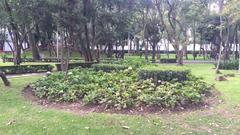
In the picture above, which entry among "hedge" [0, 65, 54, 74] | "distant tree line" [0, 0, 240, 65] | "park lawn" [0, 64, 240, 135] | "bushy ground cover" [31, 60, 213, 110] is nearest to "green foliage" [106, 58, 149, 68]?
"distant tree line" [0, 0, 240, 65]

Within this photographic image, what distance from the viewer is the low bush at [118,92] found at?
874cm

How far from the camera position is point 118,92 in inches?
364

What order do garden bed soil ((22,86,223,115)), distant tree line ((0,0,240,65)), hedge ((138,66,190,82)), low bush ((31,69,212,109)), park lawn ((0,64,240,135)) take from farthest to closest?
distant tree line ((0,0,240,65)), hedge ((138,66,190,82)), low bush ((31,69,212,109)), garden bed soil ((22,86,223,115)), park lawn ((0,64,240,135))

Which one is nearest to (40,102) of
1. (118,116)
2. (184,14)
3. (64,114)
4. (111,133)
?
(64,114)

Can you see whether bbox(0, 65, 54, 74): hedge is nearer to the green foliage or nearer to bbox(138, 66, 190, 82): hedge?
the green foliage

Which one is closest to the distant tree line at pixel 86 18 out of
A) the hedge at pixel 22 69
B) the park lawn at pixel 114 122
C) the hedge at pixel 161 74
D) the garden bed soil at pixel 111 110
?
the hedge at pixel 22 69

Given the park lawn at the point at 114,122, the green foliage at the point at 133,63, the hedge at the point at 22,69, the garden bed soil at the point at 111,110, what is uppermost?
the green foliage at the point at 133,63

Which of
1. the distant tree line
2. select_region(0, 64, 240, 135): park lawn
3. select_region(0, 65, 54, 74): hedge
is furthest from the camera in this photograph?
the distant tree line

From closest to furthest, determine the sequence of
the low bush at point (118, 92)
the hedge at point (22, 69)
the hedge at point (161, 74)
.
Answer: the low bush at point (118, 92) < the hedge at point (161, 74) < the hedge at point (22, 69)

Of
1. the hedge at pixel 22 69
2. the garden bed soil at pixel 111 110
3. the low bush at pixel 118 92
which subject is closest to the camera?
the garden bed soil at pixel 111 110

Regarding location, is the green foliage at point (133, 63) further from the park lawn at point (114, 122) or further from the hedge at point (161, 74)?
the park lawn at point (114, 122)

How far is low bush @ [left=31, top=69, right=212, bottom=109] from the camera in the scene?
344 inches

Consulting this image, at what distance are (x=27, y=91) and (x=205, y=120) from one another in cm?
590

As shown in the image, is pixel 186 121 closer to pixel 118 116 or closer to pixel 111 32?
pixel 118 116
